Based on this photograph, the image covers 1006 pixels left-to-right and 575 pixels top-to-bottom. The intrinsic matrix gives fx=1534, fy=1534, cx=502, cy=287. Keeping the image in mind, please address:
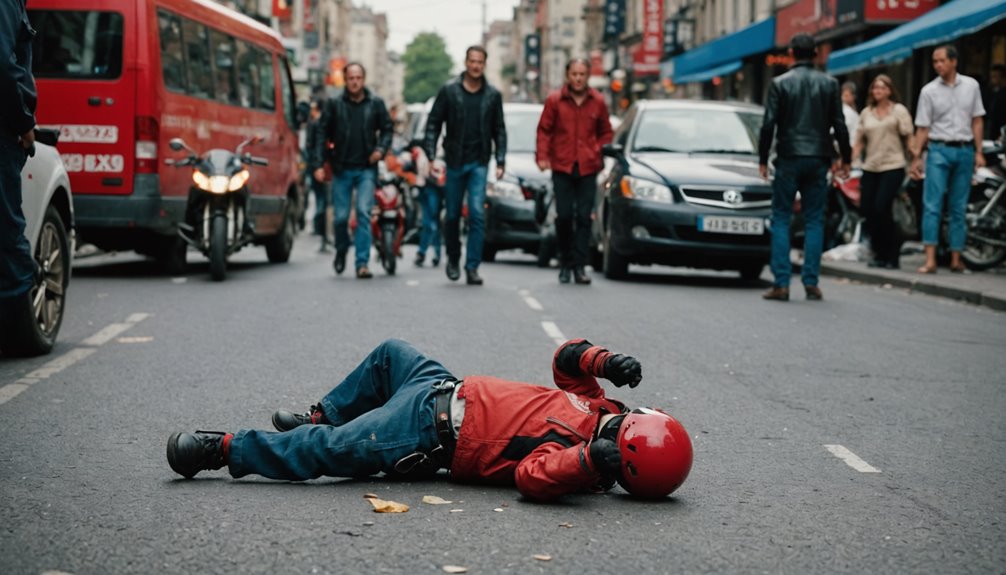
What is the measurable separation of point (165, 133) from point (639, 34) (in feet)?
166

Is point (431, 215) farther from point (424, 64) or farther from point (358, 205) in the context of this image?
point (424, 64)

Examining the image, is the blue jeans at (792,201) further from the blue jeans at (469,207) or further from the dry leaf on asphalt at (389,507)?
the dry leaf on asphalt at (389,507)

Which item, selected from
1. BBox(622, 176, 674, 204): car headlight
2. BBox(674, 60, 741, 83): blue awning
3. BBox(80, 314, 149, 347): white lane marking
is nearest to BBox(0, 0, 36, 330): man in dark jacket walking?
BBox(80, 314, 149, 347): white lane marking

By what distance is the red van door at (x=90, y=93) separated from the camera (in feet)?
45.6

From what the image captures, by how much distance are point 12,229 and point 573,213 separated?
784cm

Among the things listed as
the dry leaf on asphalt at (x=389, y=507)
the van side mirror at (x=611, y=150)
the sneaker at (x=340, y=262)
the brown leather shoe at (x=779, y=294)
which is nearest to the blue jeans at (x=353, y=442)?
the dry leaf on asphalt at (x=389, y=507)

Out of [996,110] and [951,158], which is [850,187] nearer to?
[996,110]

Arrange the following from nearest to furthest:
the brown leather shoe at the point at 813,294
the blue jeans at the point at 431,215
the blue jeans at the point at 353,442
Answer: the blue jeans at the point at 353,442 → the brown leather shoe at the point at 813,294 → the blue jeans at the point at 431,215

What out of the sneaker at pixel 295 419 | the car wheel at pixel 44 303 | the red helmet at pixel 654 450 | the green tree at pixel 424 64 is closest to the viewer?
the red helmet at pixel 654 450

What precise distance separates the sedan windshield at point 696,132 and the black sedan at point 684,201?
0.01m

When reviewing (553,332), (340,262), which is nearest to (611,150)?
(340,262)

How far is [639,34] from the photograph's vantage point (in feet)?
208

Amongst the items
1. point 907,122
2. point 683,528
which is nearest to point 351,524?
point 683,528

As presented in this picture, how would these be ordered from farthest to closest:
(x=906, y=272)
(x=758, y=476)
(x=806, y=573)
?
(x=906, y=272)
(x=758, y=476)
(x=806, y=573)
